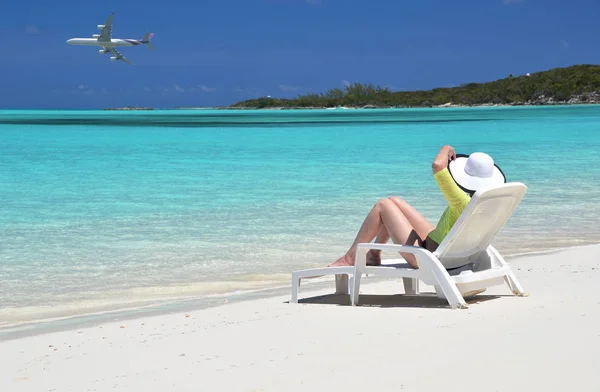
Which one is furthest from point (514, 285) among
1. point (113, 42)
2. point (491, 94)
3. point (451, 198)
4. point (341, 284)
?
point (491, 94)

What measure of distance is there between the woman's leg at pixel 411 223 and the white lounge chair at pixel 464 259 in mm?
96

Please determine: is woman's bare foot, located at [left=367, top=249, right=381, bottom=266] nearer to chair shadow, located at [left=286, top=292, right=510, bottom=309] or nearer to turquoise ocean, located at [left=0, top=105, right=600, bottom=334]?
chair shadow, located at [left=286, top=292, right=510, bottom=309]

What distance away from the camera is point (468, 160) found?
496 cm

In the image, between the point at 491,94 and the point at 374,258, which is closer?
the point at 374,258

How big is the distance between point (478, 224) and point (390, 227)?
21.6 inches

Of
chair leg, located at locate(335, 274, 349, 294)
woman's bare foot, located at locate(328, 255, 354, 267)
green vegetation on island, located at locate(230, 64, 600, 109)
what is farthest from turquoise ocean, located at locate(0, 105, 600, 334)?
green vegetation on island, located at locate(230, 64, 600, 109)

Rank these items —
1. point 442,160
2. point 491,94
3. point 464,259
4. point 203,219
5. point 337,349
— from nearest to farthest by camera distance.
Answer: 1. point 337,349
2. point 442,160
3. point 464,259
4. point 203,219
5. point 491,94

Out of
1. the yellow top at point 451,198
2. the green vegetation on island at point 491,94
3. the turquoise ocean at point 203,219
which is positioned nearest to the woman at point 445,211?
the yellow top at point 451,198

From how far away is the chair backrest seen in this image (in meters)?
4.70

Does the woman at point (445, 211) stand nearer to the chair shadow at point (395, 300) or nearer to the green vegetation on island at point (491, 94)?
the chair shadow at point (395, 300)

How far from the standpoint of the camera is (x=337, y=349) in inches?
153

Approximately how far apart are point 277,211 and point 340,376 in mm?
8177

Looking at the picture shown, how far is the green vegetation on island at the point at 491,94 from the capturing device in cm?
13550

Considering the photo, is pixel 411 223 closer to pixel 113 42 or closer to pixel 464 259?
pixel 464 259
